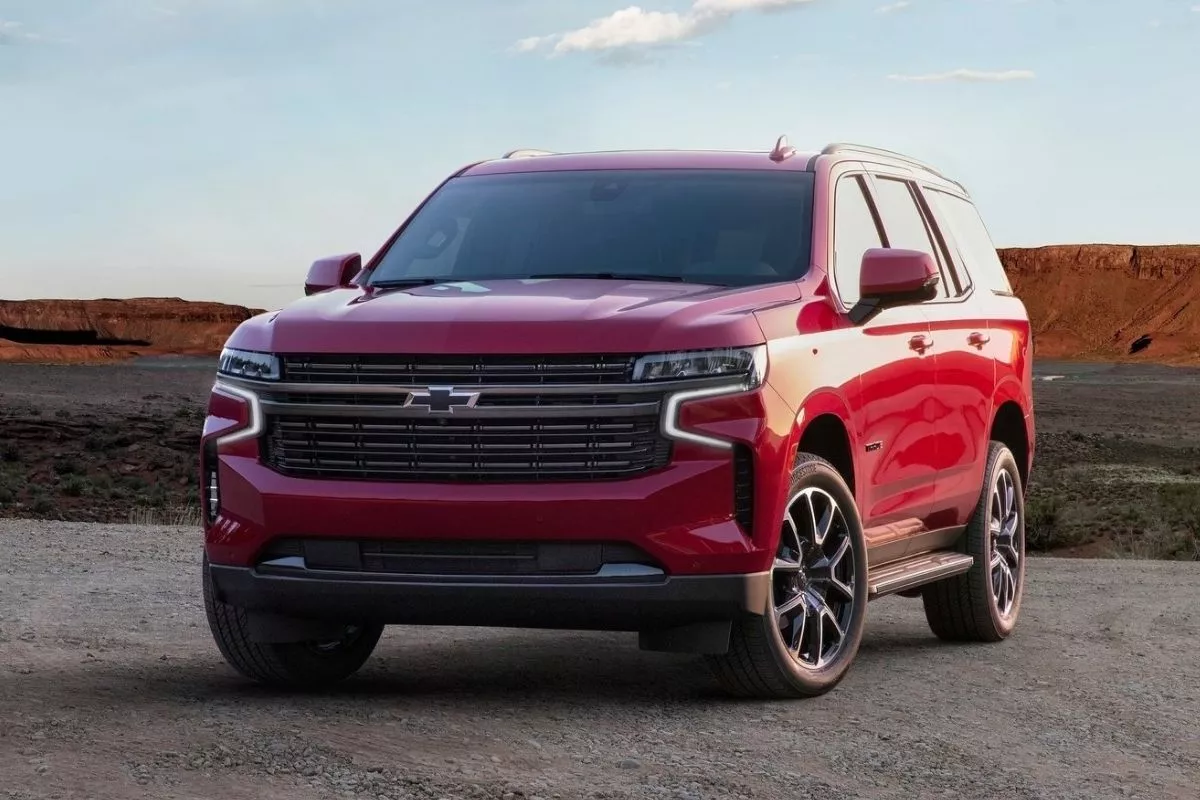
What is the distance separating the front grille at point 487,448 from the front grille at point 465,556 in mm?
224

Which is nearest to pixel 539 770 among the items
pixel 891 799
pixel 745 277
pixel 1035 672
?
pixel 891 799

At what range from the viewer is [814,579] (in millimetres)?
6871

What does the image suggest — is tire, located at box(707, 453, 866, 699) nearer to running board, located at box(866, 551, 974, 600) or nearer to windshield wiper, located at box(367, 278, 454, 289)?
running board, located at box(866, 551, 974, 600)

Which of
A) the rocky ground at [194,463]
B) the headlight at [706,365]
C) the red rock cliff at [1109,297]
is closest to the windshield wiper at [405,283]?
the headlight at [706,365]

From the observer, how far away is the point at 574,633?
365 inches

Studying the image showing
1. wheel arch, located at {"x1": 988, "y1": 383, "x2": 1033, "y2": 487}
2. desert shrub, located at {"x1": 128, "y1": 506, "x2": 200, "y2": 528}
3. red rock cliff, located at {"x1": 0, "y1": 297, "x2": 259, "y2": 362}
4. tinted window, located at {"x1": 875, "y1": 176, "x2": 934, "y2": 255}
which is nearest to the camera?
tinted window, located at {"x1": 875, "y1": 176, "x2": 934, "y2": 255}

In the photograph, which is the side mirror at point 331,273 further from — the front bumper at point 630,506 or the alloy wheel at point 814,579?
the alloy wheel at point 814,579

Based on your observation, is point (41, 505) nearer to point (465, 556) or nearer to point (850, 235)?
point (850, 235)

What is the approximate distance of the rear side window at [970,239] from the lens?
9.20 metres

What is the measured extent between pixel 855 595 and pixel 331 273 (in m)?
2.48

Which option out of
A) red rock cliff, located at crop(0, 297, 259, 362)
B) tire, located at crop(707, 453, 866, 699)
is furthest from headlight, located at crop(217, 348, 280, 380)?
red rock cliff, located at crop(0, 297, 259, 362)

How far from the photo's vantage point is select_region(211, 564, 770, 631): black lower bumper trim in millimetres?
6160

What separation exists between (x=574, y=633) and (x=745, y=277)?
2828mm

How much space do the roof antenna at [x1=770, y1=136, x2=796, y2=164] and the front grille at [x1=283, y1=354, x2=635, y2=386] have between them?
205 cm
